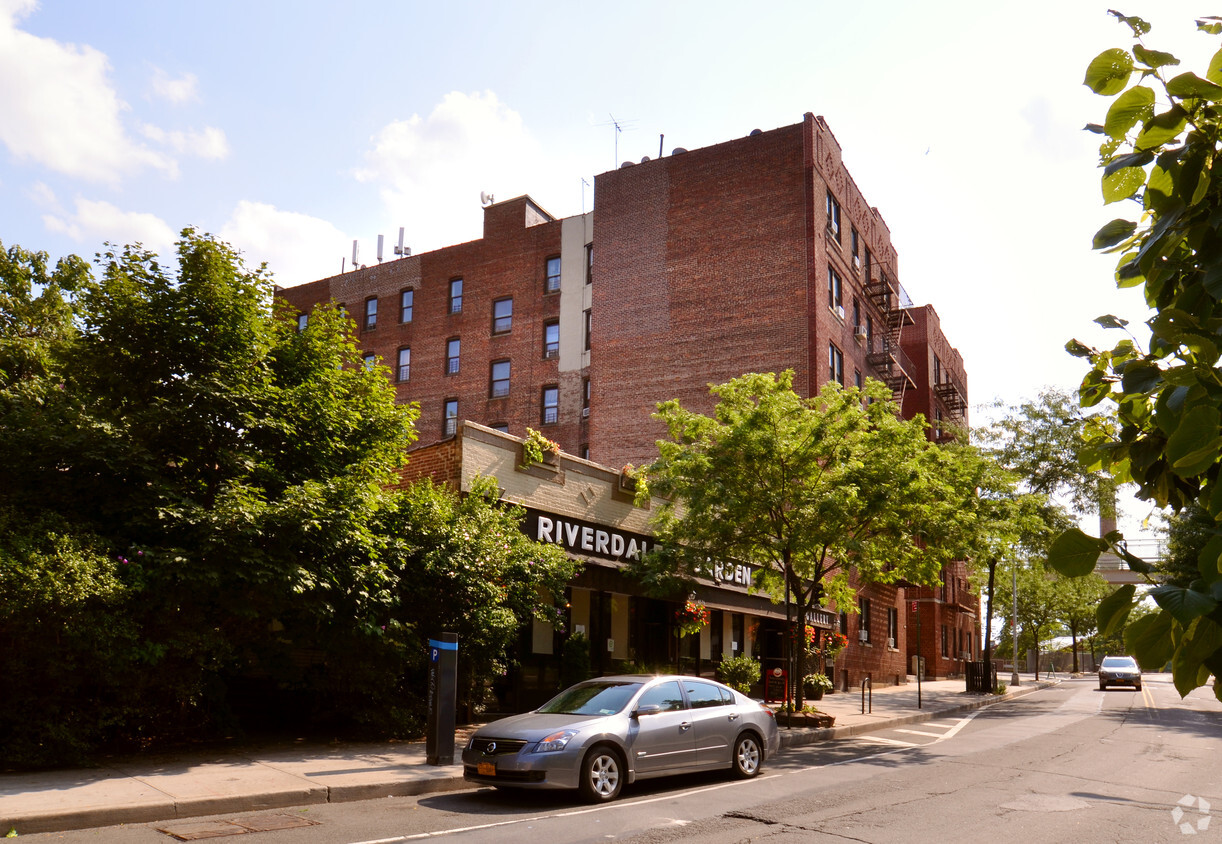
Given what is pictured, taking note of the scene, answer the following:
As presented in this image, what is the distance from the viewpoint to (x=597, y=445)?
36031mm

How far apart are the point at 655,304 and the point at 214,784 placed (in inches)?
1096

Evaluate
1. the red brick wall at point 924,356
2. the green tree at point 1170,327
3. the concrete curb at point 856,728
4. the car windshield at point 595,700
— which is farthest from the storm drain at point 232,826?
the red brick wall at point 924,356

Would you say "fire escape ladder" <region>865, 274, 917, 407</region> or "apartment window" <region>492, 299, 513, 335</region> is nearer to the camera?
"apartment window" <region>492, 299, 513, 335</region>

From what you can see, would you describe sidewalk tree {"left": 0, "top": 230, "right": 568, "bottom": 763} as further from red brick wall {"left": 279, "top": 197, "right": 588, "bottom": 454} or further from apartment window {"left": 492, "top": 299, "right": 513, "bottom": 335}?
apartment window {"left": 492, "top": 299, "right": 513, "bottom": 335}

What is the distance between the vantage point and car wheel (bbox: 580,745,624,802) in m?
11.0

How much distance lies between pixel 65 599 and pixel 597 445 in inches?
1022

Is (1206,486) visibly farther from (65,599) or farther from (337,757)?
(337,757)

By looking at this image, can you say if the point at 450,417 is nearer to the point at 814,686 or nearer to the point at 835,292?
the point at 835,292

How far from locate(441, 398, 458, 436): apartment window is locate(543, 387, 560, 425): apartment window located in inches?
170

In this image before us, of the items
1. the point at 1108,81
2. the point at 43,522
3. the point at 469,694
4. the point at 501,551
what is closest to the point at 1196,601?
the point at 1108,81

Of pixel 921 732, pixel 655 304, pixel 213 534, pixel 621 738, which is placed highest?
pixel 655 304

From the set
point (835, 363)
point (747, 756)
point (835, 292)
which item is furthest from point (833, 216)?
point (747, 756)

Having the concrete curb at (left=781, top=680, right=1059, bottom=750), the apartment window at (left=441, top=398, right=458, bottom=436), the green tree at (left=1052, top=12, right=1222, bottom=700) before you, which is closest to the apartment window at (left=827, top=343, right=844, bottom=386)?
the concrete curb at (left=781, top=680, right=1059, bottom=750)

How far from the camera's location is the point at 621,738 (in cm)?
1144
